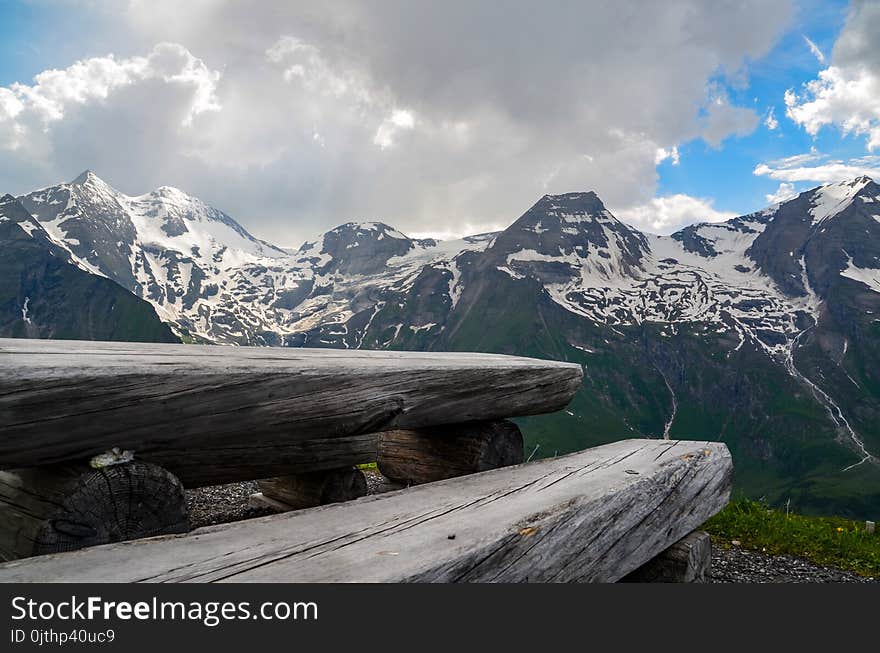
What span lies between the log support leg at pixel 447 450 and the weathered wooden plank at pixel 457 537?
2.48 ft

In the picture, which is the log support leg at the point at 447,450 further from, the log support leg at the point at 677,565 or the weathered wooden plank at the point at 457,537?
the log support leg at the point at 677,565

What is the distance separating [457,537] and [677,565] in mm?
2615

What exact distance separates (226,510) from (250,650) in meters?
6.32

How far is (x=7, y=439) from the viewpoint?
2.76 m

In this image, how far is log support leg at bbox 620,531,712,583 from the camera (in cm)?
457

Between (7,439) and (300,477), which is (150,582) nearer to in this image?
(7,439)

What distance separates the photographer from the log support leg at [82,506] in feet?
10.3

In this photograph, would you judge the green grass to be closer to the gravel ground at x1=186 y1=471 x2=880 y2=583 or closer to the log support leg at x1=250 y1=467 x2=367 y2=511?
the gravel ground at x1=186 y1=471 x2=880 y2=583

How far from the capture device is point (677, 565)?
15.0 ft

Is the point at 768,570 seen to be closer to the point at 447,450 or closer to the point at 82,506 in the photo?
the point at 447,450

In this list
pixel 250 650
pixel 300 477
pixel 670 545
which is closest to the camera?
pixel 250 650

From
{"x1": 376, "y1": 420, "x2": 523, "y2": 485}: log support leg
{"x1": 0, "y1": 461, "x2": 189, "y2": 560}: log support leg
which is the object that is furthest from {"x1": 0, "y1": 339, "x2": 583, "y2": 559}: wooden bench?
{"x1": 376, "y1": 420, "x2": 523, "y2": 485}: log support leg

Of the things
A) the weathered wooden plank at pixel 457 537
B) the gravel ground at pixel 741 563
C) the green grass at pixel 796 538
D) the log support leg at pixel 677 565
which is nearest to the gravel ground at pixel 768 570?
the gravel ground at pixel 741 563

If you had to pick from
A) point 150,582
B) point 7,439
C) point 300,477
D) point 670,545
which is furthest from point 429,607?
point 300,477
